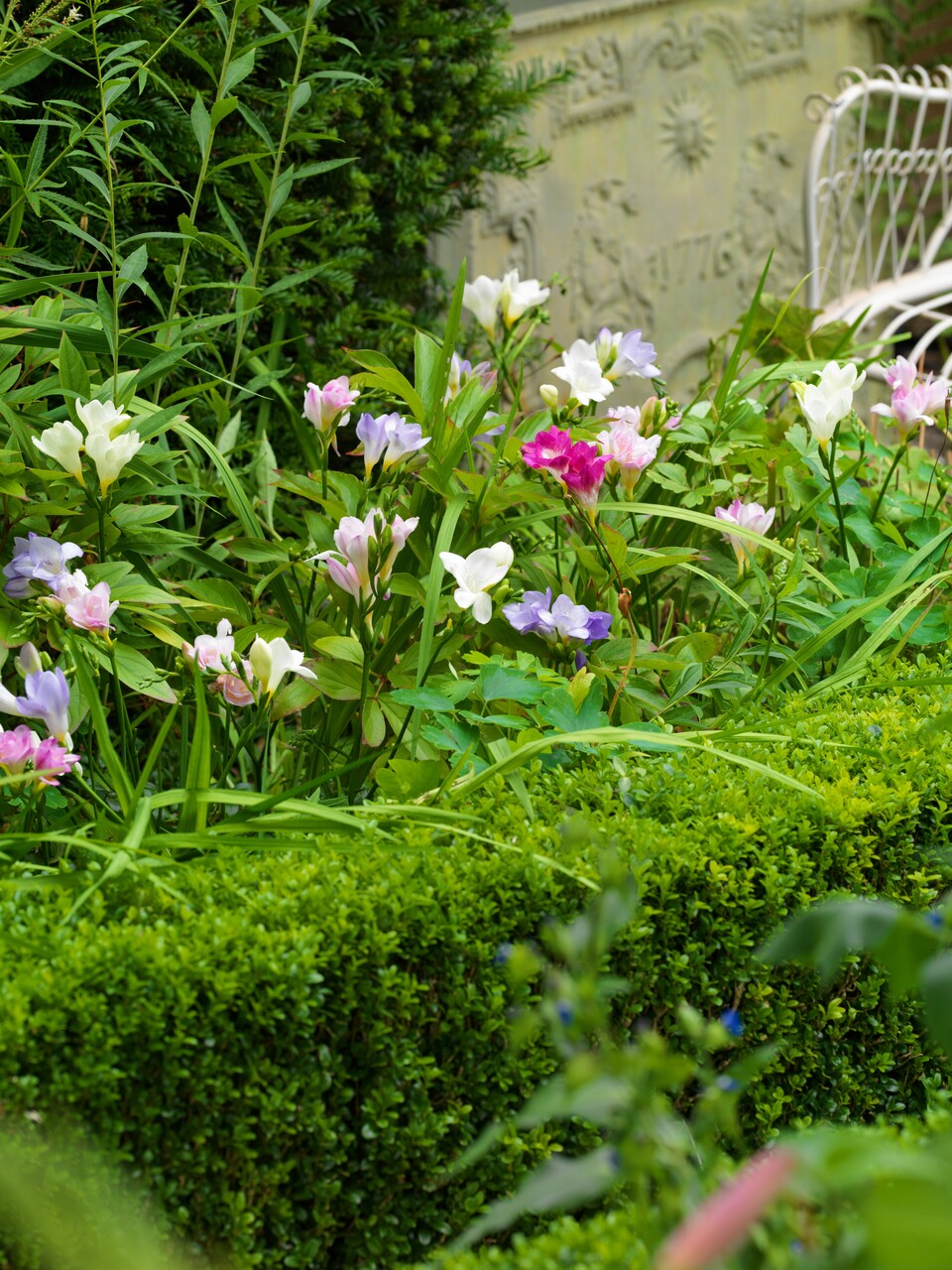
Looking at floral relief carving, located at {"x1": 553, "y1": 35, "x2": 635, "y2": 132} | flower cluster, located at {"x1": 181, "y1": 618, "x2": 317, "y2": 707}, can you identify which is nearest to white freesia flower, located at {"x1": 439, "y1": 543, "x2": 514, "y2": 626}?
flower cluster, located at {"x1": 181, "y1": 618, "x2": 317, "y2": 707}

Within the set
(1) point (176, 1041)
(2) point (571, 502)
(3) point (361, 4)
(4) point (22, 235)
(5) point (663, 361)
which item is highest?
(3) point (361, 4)

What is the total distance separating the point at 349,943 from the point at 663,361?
385cm

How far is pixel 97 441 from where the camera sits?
1.26 m

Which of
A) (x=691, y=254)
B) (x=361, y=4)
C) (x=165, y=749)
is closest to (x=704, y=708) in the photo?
(x=165, y=749)

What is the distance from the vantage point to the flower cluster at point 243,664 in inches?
45.5

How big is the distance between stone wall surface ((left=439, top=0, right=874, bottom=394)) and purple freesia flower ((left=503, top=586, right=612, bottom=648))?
2668 mm

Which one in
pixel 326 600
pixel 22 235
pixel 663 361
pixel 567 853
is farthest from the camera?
pixel 663 361

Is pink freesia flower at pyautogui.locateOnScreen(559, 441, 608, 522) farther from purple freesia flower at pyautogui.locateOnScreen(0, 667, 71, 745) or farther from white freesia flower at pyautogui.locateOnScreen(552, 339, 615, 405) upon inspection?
purple freesia flower at pyautogui.locateOnScreen(0, 667, 71, 745)

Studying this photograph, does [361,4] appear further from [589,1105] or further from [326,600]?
[589,1105]

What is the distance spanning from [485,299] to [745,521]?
25.3 inches

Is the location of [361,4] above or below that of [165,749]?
above

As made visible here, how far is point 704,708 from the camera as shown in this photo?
63.5 inches

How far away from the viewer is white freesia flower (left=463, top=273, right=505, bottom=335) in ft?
6.29

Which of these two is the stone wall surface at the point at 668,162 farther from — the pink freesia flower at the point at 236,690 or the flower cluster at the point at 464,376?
the pink freesia flower at the point at 236,690
